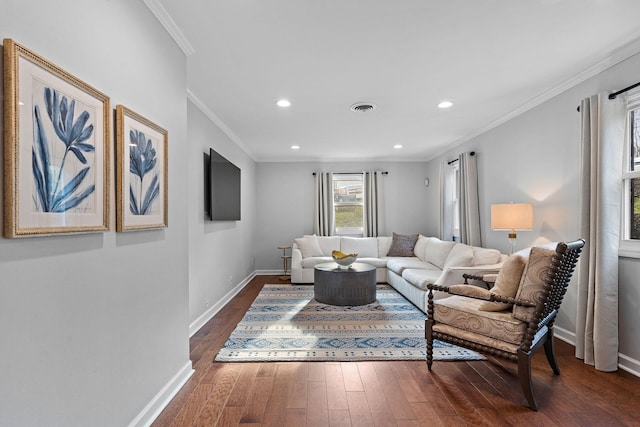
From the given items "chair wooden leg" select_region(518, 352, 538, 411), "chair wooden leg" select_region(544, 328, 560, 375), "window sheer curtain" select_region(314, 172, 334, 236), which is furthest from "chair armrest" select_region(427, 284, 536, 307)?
"window sheer curtain" select_region(314, 172, 334, 236)

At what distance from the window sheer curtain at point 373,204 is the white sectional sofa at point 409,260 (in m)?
0.38

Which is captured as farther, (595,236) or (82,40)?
(595,236)

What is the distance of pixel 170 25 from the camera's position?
2.14 metres

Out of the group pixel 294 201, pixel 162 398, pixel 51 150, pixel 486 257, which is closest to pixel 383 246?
pixel 294 201

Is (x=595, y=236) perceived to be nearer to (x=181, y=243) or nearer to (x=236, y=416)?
(x=236, y=416)

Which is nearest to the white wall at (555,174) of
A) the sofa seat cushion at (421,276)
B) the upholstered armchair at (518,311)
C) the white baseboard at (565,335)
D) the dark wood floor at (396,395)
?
the white baseboard at (565,335)

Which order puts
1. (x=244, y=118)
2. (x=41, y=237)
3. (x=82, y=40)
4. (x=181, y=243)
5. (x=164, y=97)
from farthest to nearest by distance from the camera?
(x=244, y=118) < (x=181, y=243) < (x=164, y=97) < (x=82, y=40) < (x=41, y=237)

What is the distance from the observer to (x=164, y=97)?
2160 mm

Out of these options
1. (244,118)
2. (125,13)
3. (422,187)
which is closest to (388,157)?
(422,187)

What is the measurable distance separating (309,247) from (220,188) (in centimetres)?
249

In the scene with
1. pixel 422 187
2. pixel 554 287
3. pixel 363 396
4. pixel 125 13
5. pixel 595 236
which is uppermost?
pixel 125 13

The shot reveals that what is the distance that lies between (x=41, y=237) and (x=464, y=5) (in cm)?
240

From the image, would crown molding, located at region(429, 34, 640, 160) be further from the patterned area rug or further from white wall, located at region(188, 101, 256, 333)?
white wall, located at region(188, 101, 256, 333)

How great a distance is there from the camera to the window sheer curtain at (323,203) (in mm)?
6934
